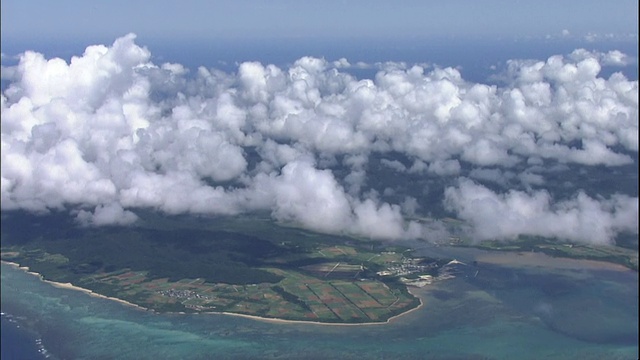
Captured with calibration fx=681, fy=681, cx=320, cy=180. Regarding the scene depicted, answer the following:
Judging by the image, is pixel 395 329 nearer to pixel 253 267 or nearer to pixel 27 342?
pixel 253 267

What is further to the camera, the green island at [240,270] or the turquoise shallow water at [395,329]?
the green island at [240,270]

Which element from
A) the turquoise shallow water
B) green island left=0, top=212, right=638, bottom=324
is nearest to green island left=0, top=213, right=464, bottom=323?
green island left=0, top=212, right=638, bottom=324

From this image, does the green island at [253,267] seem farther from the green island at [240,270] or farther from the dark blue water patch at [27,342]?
the dark blue water patch at [27,342]

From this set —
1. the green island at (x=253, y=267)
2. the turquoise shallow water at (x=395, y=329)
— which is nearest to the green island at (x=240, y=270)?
the green island at (x=253, y=267)

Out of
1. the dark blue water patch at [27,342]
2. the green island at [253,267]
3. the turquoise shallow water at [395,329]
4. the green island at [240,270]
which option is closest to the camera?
the dark blue water patch at [27,342]

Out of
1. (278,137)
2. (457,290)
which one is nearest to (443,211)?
(457,290)

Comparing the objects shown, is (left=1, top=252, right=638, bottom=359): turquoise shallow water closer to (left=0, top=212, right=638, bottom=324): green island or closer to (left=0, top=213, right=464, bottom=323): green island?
(left=0, top=212, right=638, bottom=324): green island
